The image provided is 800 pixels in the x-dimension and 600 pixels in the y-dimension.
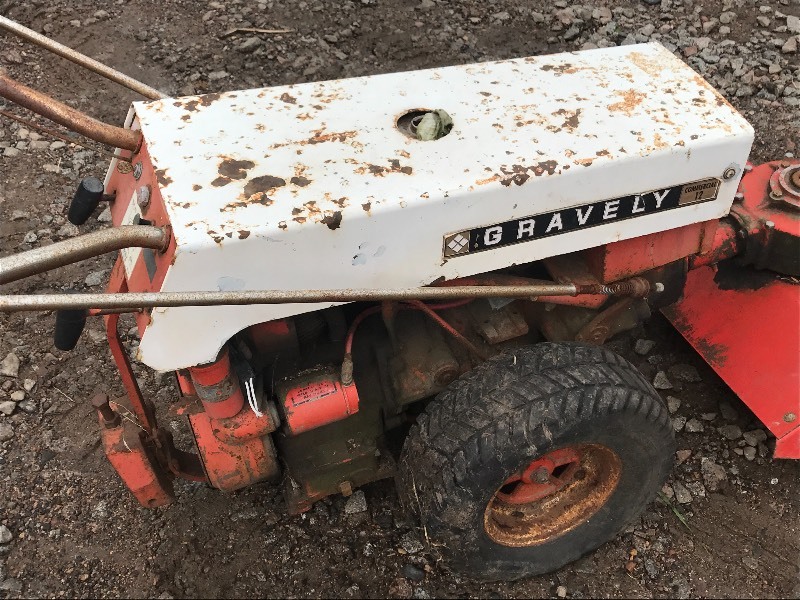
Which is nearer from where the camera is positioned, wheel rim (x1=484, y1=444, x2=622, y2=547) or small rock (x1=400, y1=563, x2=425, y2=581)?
wheel rim (x1=484, y1=444, x2=622, y2=547)

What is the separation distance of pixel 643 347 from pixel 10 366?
2510mm

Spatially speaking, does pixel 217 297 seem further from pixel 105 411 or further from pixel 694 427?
pixel 694 427

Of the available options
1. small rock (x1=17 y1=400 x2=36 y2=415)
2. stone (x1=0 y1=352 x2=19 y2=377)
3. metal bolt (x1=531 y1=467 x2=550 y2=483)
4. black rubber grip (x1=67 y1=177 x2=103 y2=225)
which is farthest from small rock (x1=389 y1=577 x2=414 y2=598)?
stone (x1=0 y1=352 x2=19 y2=377)

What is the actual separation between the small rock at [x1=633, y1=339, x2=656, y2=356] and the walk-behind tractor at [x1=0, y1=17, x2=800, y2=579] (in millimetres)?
585

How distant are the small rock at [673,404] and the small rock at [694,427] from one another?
7cm

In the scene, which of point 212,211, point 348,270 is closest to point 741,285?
point 348,270

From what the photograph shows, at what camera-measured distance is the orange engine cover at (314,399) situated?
188cm

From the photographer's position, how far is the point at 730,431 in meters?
2.60

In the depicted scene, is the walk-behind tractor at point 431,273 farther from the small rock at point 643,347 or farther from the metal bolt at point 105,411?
the small rock at point 643,347

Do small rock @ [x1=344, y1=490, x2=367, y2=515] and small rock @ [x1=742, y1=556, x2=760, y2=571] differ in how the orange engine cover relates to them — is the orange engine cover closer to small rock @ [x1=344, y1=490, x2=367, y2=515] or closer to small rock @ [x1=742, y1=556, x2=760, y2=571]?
small rock @ [x1=344, y1=490, x2=367, y2=515]

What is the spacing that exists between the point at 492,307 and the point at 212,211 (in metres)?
0.92

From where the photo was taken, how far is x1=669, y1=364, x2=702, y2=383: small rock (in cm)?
277

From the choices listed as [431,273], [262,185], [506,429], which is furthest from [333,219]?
[506,429]

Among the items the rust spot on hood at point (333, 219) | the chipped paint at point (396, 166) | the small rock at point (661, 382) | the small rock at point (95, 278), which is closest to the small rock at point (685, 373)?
the small rock at point (661, 382)
